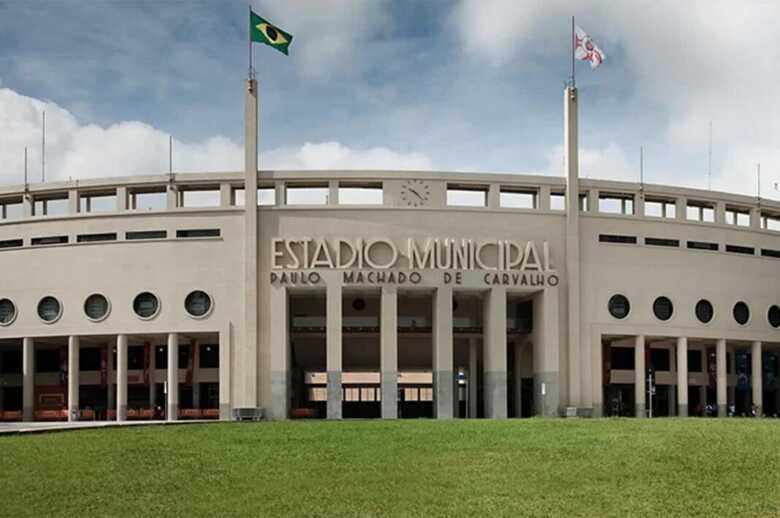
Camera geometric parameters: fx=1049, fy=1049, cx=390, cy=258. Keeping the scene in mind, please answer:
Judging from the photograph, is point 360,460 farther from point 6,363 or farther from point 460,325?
point 6,363

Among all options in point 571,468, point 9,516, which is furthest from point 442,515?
point 9,516

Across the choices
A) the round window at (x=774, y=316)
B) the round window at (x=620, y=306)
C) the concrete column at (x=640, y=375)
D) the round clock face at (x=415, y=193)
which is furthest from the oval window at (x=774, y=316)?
the round clock face at (x=415, y=193)

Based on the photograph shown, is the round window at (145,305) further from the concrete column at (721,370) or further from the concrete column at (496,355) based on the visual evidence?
the concrete column at (721,370)

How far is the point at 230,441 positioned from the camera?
3600cm

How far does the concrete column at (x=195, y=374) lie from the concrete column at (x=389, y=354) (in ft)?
46.0

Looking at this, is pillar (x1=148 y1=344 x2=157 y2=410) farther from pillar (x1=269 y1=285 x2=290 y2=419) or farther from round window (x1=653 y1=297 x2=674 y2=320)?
round window (x1=653 y1=297 x2=674 y2=320)

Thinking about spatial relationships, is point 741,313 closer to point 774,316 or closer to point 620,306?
point 774,316

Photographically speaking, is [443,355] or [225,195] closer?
[443,355]

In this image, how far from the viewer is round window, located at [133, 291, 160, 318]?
2522 inches

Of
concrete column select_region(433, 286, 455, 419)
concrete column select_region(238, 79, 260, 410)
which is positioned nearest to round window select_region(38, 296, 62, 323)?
concrete column select_region(238, 79, 260, 410)

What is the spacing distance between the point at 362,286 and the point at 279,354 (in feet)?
21.0

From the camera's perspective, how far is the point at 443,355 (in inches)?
2468

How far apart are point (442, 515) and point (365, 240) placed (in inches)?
1665

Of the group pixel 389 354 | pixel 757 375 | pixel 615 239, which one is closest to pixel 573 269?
pixel 615 239
